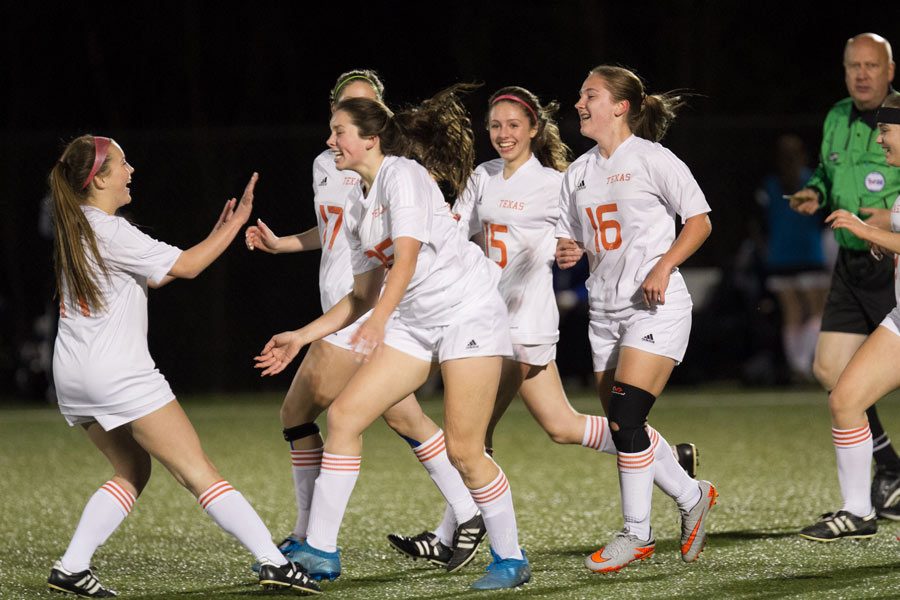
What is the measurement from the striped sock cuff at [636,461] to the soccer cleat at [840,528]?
82cm

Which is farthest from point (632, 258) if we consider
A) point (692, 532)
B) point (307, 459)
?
point (307, 459)

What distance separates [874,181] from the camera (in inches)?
252

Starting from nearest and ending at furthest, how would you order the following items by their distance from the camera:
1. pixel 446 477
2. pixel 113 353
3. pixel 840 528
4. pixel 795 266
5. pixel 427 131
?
pixel 113 353, pixel 427 131, pixel 446 477, pixel 840 528, pixel 795 266

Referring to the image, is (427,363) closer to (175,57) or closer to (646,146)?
(646,146)

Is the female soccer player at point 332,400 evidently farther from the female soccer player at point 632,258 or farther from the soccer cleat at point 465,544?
the female soccer player at point 632,258

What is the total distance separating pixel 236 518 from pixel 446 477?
106 centimetres

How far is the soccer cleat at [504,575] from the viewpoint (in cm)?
499

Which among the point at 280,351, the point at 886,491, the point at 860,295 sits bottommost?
the point at 886,491

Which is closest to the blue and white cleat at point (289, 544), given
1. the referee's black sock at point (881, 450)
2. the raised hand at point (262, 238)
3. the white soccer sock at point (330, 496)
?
the white soccer sock at point (330, 496)

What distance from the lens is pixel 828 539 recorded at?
224 inches

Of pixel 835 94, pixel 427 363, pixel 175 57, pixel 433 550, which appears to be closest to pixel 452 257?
pixel 427 363

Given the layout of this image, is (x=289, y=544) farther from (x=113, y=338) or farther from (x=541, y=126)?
(x=541, y=126)

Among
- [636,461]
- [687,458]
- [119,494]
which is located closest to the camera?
[119,494]

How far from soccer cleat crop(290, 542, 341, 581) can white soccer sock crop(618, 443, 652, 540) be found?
1146 mm
